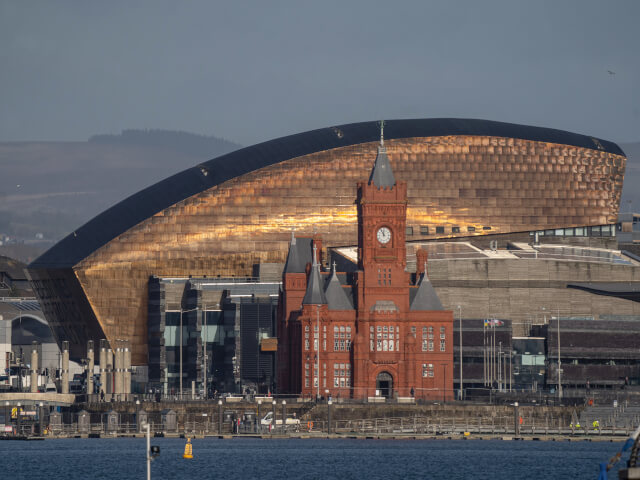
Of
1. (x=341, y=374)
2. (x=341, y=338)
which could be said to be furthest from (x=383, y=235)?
(x=341, y=374)

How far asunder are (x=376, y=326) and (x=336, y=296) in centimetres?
546

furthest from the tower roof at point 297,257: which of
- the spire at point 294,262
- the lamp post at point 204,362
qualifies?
the lamp post at point 204,362

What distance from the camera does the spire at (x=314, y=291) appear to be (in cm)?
15650

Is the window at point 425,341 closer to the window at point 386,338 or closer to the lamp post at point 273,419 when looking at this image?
the window at point 386,338

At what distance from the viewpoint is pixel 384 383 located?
155000 millimetres

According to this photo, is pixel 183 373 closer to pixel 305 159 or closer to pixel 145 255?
pixel 145 255

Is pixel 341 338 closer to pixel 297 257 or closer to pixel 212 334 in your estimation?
pixel 297 257

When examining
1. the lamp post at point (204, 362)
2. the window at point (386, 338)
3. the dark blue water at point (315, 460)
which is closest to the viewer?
the dark blue water at point (315, 460)

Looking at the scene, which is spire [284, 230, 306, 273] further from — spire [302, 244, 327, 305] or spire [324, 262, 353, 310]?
spire [324, 262, 353, 310]

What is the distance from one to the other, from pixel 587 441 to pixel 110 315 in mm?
76215

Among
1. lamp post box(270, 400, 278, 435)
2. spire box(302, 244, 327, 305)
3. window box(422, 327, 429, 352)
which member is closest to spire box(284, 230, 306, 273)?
spire box(302, 244, 327, 305)

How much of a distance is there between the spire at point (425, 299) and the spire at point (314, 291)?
31.8ft

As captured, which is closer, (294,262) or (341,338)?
(341,338)

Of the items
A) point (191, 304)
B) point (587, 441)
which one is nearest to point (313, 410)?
point (587, 441)
